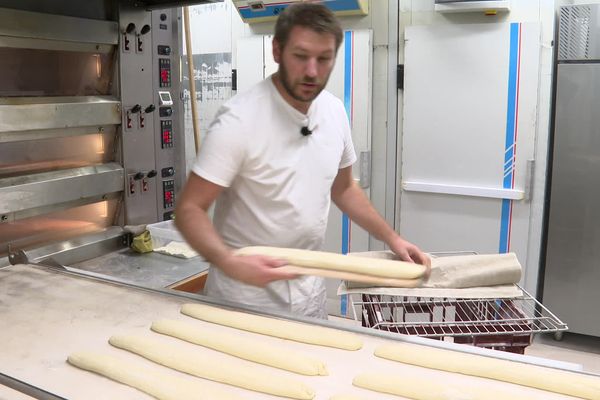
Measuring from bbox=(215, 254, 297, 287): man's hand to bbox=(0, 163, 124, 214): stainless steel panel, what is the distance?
1123mm

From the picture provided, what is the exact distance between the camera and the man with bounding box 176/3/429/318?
5.69ft

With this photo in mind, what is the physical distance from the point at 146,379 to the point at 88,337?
0.32m

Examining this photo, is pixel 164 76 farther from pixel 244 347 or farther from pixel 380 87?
pixel 244 347

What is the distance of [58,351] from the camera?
1.49 m

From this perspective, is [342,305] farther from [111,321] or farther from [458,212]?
[111,321]

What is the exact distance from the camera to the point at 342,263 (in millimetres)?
1529

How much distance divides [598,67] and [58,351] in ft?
10.4

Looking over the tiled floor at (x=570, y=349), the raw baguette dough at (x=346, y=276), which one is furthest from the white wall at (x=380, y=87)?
the raw baguette dough at (x=346, y=276)

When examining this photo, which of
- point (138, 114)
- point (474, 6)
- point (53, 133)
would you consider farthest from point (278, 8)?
point (53, 133)

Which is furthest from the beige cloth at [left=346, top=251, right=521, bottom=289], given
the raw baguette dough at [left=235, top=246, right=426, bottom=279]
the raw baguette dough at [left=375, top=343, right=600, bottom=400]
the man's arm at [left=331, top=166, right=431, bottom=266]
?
the raw baguette dough at [left=375, top=343, right=600, bottom=400]

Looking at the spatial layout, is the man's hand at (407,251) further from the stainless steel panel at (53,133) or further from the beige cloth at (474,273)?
the stainless steel panel at (53,133)

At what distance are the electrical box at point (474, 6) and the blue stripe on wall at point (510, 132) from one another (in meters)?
0.13

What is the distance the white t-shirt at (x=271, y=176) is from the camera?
5.84 ft

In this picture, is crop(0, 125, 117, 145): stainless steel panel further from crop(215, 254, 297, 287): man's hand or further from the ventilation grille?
the ventilation grille
